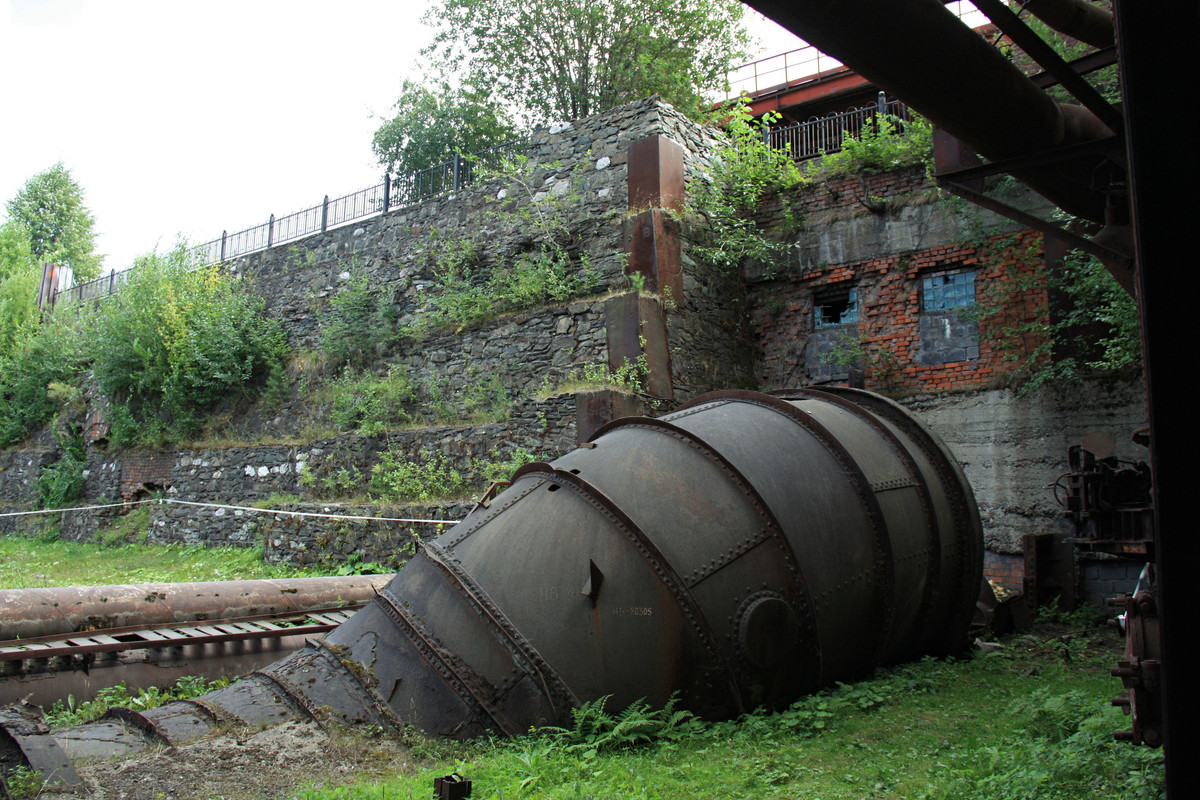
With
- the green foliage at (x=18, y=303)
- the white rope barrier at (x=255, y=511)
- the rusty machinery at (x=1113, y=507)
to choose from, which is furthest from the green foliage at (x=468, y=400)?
the green foliage at (x=18, y=303)

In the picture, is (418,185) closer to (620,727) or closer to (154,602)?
(154,602)

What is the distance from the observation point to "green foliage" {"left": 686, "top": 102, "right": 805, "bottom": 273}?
422 inches

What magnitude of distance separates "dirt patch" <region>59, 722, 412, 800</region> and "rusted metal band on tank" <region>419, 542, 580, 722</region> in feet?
2.30

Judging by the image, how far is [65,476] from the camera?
16.8m

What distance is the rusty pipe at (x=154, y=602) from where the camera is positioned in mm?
5758

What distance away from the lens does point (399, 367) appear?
1209 centimetres

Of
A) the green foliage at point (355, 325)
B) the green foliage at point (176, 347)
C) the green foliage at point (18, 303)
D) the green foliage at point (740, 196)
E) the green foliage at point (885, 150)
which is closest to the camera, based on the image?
the green foliage at point (885, 150)

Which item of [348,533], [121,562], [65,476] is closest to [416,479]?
[348,533]

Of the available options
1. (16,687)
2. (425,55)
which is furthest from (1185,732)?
(425,55)

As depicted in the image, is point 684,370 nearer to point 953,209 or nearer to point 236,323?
point 953,209

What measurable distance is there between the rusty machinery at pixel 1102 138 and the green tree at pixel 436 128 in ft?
49.8

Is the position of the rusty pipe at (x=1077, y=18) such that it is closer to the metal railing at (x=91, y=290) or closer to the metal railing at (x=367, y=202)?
the metal railing at (x=367, y=202)

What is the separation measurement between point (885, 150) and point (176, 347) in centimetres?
1305

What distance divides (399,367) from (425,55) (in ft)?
36.3
